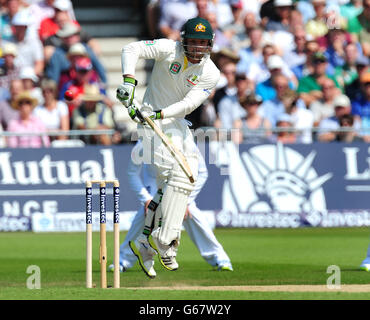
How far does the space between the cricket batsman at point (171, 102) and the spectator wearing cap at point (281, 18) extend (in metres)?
9.47

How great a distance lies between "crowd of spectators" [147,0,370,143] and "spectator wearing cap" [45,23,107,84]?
140 cm

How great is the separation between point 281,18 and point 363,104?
8.71 ft

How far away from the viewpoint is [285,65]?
18.5 meters

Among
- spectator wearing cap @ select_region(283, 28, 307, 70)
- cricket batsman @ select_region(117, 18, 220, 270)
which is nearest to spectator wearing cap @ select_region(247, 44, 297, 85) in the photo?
spectator wearing cap @ select_region(283, 28, 307, 70)

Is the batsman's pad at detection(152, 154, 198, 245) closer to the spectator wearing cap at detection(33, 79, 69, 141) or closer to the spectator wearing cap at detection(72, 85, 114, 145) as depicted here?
the spectator wearing cap at detection(72, 85, 114, 145)

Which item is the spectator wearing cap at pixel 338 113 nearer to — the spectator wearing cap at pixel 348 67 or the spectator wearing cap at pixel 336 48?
the spectator wearing cap at pixel 348 67

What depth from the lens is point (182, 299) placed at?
8266mm

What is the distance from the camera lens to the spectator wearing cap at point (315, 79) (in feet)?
58.9

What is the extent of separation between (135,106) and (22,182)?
696 centimetres

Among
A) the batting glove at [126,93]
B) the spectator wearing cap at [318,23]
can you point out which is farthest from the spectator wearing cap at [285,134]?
the batting glove at [126,93]

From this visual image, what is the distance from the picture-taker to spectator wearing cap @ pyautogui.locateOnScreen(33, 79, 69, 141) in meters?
16.6

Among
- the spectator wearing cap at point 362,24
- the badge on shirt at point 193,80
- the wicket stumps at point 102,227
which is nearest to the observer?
the wicket stumps at point 102,227

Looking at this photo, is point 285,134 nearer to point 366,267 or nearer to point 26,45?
point 26,45
